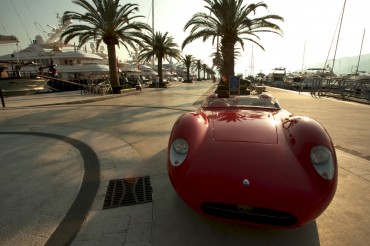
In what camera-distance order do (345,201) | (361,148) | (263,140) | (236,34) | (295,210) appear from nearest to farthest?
(295,210) → (263,140) → (345,201) → (361,148) → (236,34)

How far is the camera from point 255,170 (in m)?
2.12

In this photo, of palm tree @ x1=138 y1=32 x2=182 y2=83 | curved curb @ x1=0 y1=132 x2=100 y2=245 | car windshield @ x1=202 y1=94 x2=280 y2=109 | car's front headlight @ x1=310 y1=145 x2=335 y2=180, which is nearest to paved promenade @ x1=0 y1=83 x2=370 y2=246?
curved curb @ x1=0 y1=132 x2=100 y2=245

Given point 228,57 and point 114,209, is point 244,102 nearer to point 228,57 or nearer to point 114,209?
point 114,209

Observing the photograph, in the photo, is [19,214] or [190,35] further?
[190,35]

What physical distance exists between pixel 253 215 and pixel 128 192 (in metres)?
1.81

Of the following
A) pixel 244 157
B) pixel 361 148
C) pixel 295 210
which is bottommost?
pixel 361 148

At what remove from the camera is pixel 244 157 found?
2262 millimetres

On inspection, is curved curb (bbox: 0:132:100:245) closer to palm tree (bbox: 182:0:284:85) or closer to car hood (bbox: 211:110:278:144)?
car hood (bbox: 211:110:278:144)

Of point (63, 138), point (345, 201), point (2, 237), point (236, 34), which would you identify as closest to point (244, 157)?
point (345, 201)

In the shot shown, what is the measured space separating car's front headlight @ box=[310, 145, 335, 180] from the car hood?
1.30 feet

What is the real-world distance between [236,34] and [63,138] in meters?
14.6

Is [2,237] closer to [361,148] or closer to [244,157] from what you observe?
[244,157]

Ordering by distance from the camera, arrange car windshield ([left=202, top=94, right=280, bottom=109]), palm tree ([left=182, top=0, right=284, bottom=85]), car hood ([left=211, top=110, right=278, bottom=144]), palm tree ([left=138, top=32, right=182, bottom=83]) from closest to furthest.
→ car hood ([left=211, top=110, right=278, bottom=144])
car windshield ([left=202, top=94, right=280, bottom=109])
palm tree ([left=182, top=0, right=284, bottom=85])
palm tree ([left=138, top=32, right=182, bottom=83])

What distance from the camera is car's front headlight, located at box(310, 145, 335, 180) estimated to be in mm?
2148
